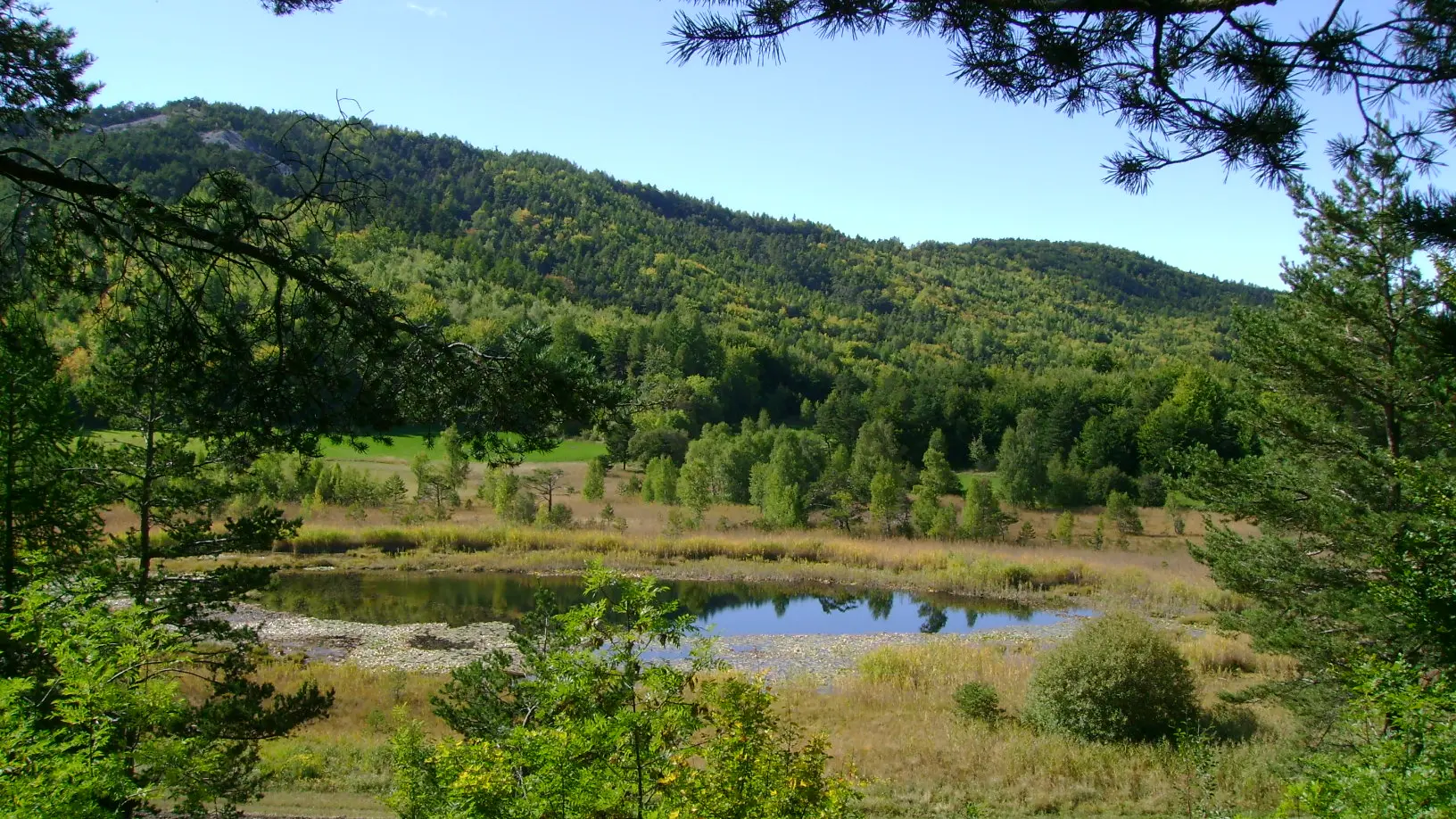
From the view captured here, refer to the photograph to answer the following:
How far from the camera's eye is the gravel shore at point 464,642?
19.0 meters

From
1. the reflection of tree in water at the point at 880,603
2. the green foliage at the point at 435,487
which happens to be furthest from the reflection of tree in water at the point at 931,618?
the green foliage at the point at 435,487

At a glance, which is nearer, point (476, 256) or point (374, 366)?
point (374, 366)

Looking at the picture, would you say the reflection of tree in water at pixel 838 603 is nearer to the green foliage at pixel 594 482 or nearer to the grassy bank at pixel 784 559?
the grassy bank at pixel 784 559

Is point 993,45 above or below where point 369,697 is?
above

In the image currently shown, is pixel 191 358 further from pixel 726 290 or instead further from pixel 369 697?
pixel 726 290

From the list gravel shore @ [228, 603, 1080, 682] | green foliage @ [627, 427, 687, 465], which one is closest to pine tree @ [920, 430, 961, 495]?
green foliage @ [627, 427, 687, 465]

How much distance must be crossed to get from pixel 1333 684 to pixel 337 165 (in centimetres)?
1247

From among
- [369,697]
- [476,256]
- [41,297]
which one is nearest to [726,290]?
[476,256]

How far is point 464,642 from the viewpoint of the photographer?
68.0 feet

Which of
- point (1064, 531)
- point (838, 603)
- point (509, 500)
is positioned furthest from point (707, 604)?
point (1064, 531)

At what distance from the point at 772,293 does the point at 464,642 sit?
338 ft

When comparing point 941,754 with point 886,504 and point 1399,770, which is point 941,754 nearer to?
point 1399,770

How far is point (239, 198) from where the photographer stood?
4.62m

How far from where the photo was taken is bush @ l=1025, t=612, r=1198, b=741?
12531mm
